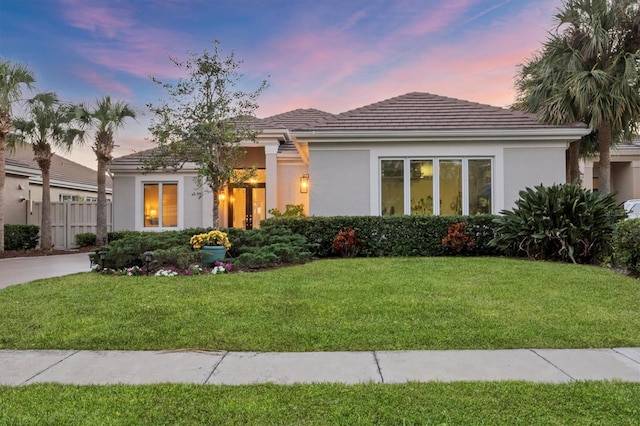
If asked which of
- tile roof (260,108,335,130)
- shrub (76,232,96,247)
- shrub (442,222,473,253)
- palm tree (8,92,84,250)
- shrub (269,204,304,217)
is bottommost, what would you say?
shrub (76,232,96,247)

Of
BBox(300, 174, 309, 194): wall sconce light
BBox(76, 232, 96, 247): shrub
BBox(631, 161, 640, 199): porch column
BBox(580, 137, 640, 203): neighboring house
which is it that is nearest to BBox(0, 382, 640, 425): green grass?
BBox(300, 174, 309, 194): wall sconce light

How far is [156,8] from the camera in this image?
39.3 feet

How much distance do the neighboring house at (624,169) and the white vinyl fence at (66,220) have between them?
23492mm

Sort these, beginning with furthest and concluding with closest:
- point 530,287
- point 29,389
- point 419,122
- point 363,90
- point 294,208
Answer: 1. point 363,90
2. point 294,208
3. point 419,122
4. point 530,287
5. point 29,389

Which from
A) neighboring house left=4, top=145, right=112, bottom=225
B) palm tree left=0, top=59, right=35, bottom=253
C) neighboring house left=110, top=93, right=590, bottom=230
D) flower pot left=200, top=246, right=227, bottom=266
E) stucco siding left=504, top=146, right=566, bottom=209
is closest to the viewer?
flower pot left=200, top=246, right=227, bottom=266

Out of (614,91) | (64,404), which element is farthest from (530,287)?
(614,91)

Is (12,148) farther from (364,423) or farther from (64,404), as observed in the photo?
(364,423)

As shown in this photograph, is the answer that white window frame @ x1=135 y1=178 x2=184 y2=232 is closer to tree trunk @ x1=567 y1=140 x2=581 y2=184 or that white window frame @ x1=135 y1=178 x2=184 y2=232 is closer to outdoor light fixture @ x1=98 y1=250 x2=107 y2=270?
outdoor light fixture @ x1=98 y1=250 x2=107 y2=270

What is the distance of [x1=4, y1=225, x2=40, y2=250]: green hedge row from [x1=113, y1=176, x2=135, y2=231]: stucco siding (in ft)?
9.39

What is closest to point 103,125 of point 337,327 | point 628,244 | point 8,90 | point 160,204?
point 8,90

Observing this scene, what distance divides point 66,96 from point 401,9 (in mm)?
12188

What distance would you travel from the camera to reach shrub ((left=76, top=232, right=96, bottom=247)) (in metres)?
15.3

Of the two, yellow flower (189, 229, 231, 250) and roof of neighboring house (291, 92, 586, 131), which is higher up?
roof of neighboring house (291, 92, 586, 131)

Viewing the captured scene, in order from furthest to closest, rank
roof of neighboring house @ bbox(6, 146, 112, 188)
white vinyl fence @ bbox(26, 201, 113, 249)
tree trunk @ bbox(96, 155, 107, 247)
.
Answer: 1. roof of neighboring house @ bbox(6, 146, 112, 188)
2. white vinyl fence @ bbox(26, 201, 113, 249)
3. tree trunk @ bbox(96, 155, 107, 247)
